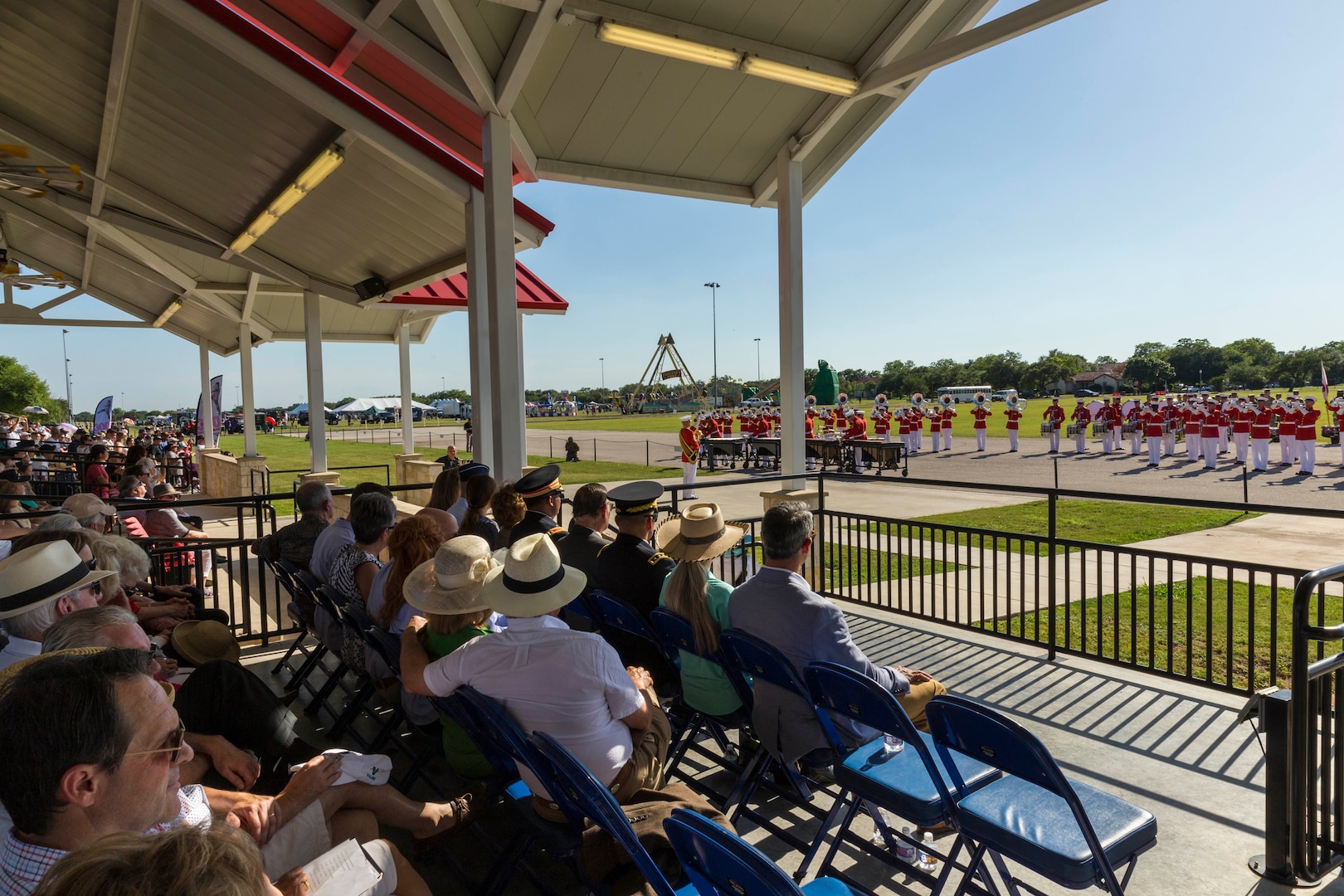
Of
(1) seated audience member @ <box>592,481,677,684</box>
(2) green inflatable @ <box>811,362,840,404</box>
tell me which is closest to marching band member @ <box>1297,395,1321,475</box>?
(2) green inflatable @ <box>811,362,840,404</box>

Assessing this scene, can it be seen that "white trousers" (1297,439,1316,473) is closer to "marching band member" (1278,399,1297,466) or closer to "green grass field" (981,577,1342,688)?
"marching band member" (1278,399,1297,466)

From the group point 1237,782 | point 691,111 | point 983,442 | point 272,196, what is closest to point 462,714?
point 1237,782

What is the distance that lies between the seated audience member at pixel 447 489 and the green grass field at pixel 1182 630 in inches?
168

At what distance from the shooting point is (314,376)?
45.6 ft

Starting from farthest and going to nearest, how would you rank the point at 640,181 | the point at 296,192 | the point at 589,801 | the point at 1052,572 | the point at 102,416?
1. the point at 102,416
2. the point at 296,192
3. the point at 640,181
4. the point at 1052,572
5. the point at 589,801

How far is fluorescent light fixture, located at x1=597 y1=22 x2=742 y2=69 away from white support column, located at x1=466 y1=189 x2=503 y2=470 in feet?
7.54

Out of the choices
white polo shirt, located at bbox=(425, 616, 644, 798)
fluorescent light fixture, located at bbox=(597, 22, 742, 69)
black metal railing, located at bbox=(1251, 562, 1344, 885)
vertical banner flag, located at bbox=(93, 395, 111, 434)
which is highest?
fluorescent light fixture, located at bbox=(597, 22, 742, 69)

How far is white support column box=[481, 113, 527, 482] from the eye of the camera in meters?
6.77

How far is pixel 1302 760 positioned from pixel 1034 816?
118 cm

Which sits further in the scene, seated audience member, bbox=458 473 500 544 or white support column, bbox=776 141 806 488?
white support column, bbox=776 141 806 488

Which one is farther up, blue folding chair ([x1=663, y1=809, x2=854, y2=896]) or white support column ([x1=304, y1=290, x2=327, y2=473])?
white support column ([x1=304, y1=290, x2=327, y2=473])

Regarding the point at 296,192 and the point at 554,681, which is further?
the point at 296,192

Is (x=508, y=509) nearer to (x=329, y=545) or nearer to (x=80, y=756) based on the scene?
(x=329, y=545)

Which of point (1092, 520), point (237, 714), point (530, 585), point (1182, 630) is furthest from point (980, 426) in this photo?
point (237, 714)
